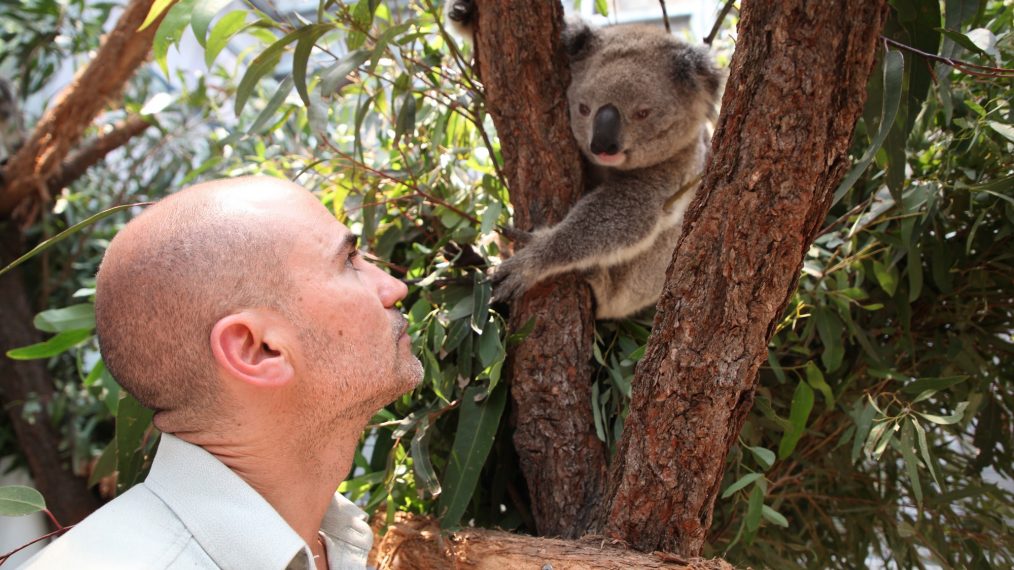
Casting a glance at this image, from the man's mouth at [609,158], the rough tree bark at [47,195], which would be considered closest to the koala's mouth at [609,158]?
the man's mouth at [609,158]

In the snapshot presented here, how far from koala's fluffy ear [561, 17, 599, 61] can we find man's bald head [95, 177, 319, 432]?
1.45 metres

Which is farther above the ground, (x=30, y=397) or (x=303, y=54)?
(x=303, y=54)

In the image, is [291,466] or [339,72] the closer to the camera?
[291,466]

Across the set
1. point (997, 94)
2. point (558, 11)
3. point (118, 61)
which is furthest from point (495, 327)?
point (118, 61)

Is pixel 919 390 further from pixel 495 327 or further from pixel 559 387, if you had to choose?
pixel 495 327

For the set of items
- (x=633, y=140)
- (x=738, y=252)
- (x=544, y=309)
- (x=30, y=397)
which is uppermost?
(x=633, y=140)

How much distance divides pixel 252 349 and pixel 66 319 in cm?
104

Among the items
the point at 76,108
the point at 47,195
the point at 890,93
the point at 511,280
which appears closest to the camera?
the point at 890,93

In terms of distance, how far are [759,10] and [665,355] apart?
571 mm

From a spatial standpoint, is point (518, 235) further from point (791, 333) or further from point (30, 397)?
point (30, 397)

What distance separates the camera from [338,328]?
48.0 inches

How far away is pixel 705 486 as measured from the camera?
4.72 ft

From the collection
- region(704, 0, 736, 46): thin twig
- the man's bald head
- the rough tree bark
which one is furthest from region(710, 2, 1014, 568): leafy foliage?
the rough tree bark

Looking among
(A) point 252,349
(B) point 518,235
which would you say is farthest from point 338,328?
(B) point 518,235
